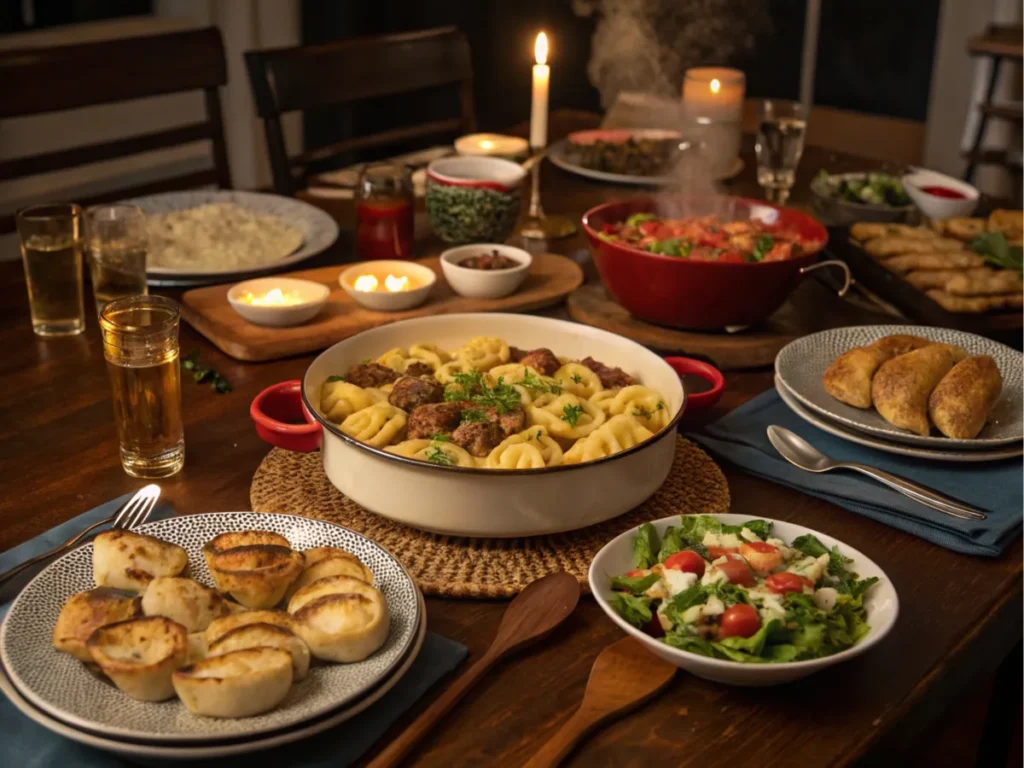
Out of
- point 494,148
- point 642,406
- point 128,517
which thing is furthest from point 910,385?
point 494,148

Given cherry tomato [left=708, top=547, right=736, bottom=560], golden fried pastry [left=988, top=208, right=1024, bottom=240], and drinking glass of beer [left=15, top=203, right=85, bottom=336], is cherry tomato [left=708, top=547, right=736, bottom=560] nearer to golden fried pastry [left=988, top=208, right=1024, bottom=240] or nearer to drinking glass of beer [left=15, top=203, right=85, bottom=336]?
drinking glass of beer [left=15, top=203, right=85, bottom=336]

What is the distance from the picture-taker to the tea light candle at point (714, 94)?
2660mm

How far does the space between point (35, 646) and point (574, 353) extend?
2.74ft

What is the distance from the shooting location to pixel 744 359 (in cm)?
177

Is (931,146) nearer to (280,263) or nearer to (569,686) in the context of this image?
(280,263)

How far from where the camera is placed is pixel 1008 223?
2.34 metres

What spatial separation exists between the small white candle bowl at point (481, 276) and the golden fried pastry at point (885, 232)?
73 centimetres

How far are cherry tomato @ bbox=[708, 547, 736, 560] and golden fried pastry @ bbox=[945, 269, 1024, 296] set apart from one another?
1.05m

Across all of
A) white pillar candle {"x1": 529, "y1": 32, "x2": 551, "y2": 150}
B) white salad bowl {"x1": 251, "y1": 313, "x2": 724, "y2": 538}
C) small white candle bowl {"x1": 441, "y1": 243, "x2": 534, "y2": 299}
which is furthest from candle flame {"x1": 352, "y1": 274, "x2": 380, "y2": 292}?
white pillar candle {"x1": 529, "y1": 32, "x2": 551, "y2": 150}

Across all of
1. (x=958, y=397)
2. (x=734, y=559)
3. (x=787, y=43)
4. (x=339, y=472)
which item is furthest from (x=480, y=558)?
(x=787, y=43)

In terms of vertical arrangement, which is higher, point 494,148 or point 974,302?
point 494,148

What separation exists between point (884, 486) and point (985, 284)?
75 centimetres

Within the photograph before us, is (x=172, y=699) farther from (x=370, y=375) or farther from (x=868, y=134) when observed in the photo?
(x=868, y=134)

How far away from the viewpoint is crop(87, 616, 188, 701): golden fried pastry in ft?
2.87
